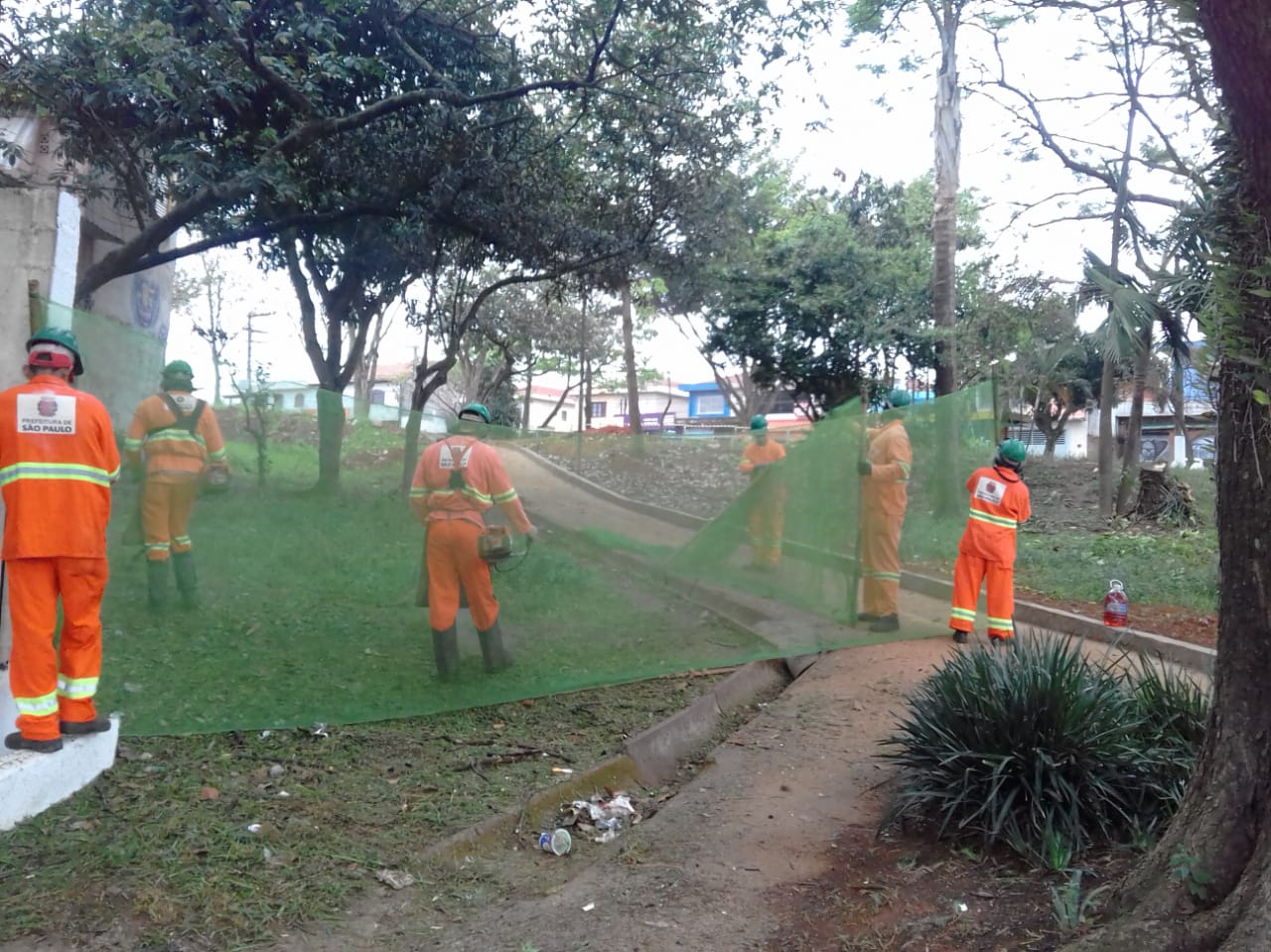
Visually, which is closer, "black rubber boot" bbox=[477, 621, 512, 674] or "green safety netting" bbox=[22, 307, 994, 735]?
"green safety netting" bbox=[22, 307, 994, 735]

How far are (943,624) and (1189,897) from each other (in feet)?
15.7

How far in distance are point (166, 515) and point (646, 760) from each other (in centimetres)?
287

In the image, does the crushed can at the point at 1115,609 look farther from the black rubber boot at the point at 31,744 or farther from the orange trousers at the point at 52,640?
the black rubber boot at the point at 31,744

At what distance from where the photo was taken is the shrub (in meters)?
4.02

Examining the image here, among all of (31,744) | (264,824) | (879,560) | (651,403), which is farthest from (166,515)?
(651,403)

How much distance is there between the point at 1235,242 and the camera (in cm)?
287

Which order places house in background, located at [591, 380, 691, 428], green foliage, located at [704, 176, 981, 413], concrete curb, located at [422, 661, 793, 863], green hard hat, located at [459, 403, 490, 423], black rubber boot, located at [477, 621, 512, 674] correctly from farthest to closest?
house in background, located at [591, 380, 691, 428]
green foliage, located at [704, 176, 981, 413]
green hard hat, located at [459, 403, 490, 423]
black rubber boot, located at [477, 621, 512, 674]
concrete curb, located at [422, 661, 793, 863]

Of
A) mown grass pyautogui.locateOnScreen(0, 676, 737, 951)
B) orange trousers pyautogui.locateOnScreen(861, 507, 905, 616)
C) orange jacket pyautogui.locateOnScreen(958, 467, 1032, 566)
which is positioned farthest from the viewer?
orange jacket pyautogui.locateOnScreen(958, 467, 1032, 566)

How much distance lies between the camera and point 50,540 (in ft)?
13.4

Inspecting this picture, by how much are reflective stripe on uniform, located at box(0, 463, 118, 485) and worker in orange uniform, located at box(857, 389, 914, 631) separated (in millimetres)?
4833

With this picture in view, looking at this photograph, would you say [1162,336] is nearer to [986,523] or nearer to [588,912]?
[986,523]

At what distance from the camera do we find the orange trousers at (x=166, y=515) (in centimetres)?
478

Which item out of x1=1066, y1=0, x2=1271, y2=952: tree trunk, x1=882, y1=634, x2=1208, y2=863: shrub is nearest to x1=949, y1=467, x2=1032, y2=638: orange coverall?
x1=882, y1=634, x2=1208, y2=863: shrub

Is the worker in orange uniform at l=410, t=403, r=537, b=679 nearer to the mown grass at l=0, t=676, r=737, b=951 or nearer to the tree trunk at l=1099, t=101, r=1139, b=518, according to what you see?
the mown grass at l=0, t=676, r=737, b=951
